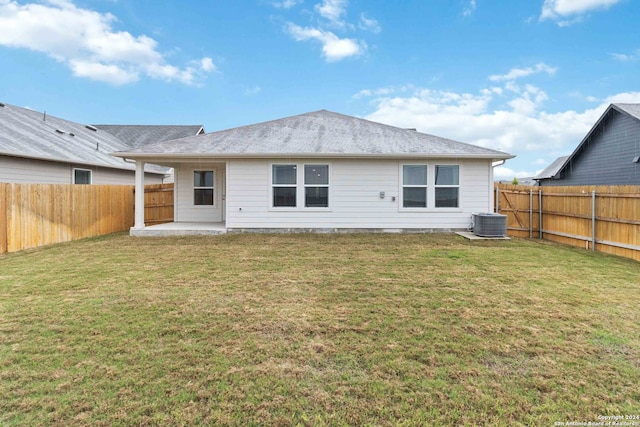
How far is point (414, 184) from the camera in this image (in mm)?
10328

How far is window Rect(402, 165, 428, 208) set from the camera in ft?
33.8

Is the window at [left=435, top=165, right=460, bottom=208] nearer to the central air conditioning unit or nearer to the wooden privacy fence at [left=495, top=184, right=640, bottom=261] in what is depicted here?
the central air conditioning unit

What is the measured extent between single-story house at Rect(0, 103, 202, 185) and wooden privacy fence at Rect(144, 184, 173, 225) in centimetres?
167

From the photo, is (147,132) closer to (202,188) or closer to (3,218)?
(202,188)

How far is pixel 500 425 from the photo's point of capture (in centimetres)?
199

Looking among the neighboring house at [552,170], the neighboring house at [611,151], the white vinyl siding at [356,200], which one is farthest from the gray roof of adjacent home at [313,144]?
the neighboring house at [552,170]

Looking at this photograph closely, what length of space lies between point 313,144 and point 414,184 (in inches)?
135

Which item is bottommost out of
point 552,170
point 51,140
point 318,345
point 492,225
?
point 318,345

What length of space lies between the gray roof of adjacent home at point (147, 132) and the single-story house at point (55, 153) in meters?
1.19

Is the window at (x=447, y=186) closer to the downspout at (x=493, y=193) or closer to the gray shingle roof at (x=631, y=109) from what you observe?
the downspout at (x=493, y=193)

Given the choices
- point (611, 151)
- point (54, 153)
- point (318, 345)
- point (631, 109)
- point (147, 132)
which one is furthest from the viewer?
point (147, 132)

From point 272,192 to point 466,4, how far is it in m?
10.5

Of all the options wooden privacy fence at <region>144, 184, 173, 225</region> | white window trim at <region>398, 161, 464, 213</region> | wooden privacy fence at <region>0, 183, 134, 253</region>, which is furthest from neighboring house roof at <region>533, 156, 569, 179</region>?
wooden privacy fence at <region>0, 183, 134, 253</region>

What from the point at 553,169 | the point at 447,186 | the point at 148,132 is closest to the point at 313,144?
the point at 447,186
